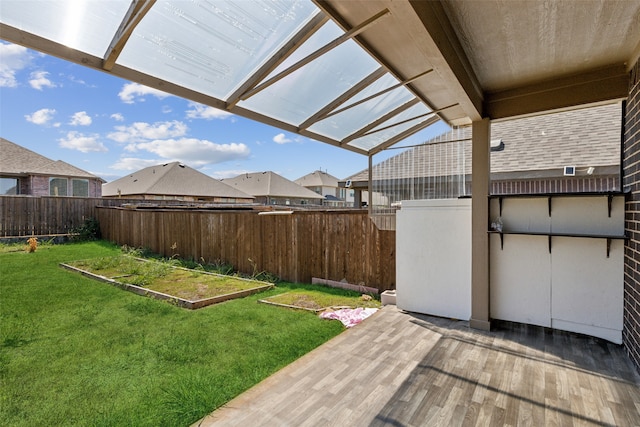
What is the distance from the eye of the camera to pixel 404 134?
4723mm

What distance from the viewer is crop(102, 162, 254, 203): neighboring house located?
18609mm

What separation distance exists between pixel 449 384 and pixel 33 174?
20.0 metres

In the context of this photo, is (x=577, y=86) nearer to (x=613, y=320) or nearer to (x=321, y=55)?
(x=613, y=320)

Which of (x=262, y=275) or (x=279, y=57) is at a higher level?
(x=279, y=57)

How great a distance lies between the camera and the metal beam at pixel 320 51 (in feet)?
7.02

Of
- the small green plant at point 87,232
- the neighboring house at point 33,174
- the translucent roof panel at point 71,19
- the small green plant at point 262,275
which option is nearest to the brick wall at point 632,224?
the translucent roof panel at point 71,19

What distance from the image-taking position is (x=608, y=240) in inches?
122

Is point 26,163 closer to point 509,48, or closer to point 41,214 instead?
point 41,214

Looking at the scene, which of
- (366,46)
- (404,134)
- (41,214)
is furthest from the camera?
(41,214)

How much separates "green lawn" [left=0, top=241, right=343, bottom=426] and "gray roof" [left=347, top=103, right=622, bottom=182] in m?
2.57

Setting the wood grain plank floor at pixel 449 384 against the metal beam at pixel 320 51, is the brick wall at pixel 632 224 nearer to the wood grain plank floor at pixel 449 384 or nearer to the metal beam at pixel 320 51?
the wood grain plank floor at pixel 449 384

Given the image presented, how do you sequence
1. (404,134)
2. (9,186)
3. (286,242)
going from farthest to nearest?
(9,186), (286,242), (404,134)

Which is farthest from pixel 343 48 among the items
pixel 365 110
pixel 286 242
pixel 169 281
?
pixel 169 281

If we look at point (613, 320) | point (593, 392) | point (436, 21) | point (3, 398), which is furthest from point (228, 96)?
point (613, 320)
